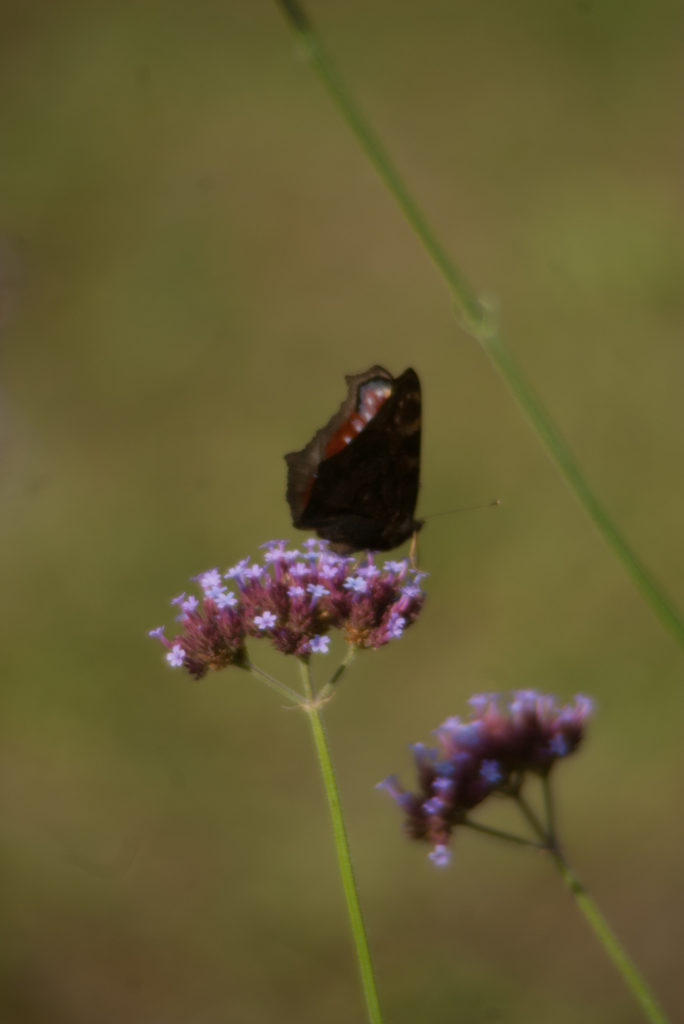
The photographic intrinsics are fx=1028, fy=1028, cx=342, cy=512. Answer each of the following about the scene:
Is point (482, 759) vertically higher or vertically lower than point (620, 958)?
higher

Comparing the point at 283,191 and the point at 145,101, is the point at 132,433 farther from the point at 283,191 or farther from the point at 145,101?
the point at 145,101

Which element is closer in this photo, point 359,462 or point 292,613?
point 292,613

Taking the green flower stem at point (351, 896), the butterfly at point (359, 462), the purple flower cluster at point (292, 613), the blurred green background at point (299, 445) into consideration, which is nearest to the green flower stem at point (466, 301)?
the green flower stem at point (351, 896)

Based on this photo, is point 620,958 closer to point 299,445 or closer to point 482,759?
point 482,759

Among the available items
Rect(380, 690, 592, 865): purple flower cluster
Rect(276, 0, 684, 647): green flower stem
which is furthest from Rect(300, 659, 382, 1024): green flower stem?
Rect(276, 0, 684, 647): green flower stem

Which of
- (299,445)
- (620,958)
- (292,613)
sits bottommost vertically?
(620,958)

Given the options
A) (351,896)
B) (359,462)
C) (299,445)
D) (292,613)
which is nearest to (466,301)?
(351,896)

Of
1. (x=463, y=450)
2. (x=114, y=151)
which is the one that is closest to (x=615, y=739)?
(x=463, y=450)
